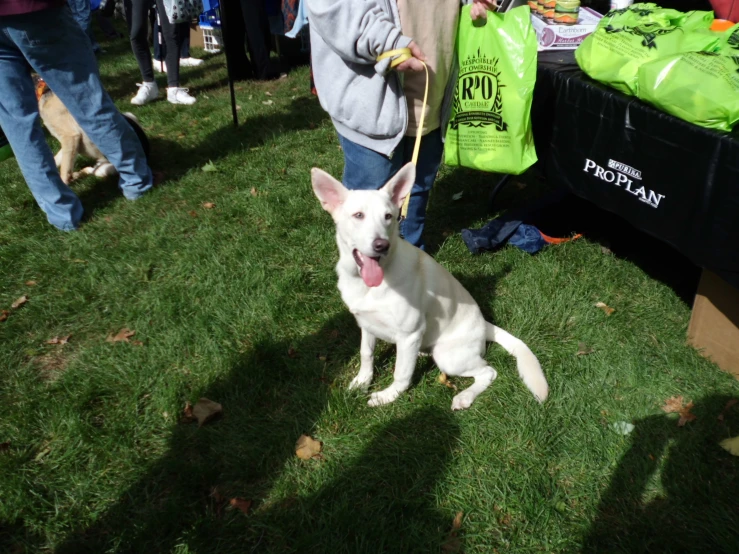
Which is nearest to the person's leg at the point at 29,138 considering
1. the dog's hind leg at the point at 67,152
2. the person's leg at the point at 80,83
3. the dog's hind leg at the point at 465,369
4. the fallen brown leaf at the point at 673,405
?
the person's leg at the point at 80,83

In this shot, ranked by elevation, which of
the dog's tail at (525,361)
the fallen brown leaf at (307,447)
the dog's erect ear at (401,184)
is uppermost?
the dog's erect ear at (401,184)

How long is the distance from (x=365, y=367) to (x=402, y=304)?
23.7 inches

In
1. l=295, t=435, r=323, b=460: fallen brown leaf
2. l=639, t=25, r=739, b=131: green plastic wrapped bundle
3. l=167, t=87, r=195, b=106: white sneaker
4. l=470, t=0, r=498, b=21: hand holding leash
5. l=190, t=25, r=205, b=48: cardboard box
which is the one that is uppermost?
l=470, t=0, r=498, b=21: hand holding leash

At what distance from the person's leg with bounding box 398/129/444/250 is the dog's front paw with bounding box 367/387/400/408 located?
1.18 metres

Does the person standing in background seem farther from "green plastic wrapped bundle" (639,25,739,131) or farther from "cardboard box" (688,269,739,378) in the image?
"cardboard box" (688,269,739,378)

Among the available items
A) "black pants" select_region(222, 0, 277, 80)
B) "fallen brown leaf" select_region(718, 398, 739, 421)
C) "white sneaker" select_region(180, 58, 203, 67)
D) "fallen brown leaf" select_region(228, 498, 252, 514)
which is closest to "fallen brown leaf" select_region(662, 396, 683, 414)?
"fallen brown leaf" select_region(718, 398, 739, 421)

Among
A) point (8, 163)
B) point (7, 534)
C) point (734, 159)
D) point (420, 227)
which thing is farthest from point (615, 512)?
point (8, 163)

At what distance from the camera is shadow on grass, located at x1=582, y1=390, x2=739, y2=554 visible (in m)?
2.11

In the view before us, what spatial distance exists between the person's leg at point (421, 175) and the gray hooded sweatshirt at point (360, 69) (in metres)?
0.39

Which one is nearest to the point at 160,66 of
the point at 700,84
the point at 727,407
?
the point at 700,84

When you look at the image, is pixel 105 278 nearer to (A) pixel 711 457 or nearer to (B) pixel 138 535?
(B) pixel 138 535

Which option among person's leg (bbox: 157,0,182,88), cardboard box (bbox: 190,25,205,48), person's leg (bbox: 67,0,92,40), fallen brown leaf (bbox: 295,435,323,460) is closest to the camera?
fallen brown leaf (bbox: 295,435,323,460)

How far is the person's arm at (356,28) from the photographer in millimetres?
2318

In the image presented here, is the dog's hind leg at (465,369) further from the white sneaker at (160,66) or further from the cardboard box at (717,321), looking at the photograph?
the white sneaker at (160,66)
